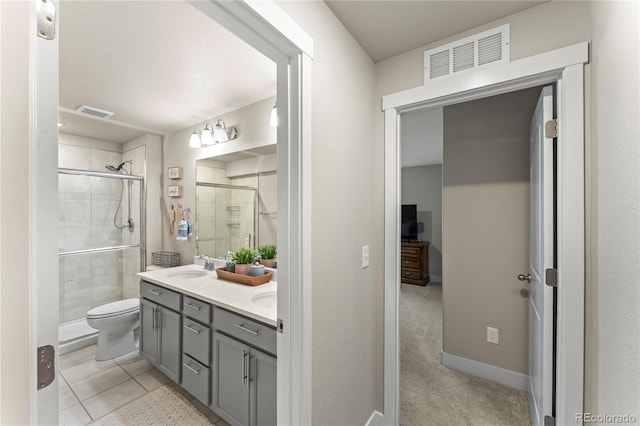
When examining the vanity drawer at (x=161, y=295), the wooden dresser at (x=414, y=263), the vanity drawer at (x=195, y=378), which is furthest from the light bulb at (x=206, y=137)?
the wooden dresser at (x=414, y=263)

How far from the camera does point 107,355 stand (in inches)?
99.6

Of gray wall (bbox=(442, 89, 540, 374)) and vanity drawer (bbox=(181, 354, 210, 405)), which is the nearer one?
vanity drawer (bbox=(181, 354, 210, 405))

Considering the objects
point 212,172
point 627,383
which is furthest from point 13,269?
point 212,172

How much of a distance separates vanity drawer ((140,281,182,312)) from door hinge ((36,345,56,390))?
5.17ft

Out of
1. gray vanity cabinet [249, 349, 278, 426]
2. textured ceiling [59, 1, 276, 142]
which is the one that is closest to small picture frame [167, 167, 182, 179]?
textured ceiling [59, 1, 276, 142]

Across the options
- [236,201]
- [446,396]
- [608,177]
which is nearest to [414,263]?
[446,396]

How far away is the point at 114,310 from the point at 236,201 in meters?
1.52

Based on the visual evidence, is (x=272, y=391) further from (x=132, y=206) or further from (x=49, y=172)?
(x=132, y=206)

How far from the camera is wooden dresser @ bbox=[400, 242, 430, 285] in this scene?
5207mm

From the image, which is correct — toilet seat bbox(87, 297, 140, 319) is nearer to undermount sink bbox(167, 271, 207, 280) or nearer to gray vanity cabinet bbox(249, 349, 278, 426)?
undermount sink bbox(167, 271, 207, 280)

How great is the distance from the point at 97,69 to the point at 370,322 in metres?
2.46

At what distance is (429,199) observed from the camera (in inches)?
227

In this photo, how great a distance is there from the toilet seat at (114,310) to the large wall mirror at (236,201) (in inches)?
30.5

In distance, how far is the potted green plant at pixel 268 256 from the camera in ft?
7.66
